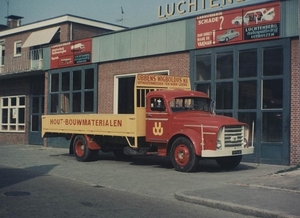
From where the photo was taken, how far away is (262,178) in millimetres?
12141

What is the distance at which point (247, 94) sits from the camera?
1681 cm

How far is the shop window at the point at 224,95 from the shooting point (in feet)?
57.1

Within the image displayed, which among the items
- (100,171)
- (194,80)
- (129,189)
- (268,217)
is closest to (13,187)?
(129,189)

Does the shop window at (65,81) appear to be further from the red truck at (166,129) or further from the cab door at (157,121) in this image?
the cab door at (157,121)

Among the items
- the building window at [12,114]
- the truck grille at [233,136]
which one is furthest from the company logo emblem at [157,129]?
the building window at [12,114]

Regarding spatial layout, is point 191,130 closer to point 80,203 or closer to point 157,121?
point 157,121

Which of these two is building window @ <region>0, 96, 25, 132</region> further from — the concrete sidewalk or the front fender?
the concrete sidewalk

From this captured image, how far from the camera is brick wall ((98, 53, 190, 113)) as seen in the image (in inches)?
A: 755

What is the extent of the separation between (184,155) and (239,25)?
5954 millimetres

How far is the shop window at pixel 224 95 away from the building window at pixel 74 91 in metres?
7.68

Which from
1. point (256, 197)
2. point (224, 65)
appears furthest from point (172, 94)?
point (256, 197)

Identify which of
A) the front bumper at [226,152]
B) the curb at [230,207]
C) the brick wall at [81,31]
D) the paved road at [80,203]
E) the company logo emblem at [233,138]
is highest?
the brick wall at [81,31]

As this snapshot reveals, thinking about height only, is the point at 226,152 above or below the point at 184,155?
above

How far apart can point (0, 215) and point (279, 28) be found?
11.6 meters
